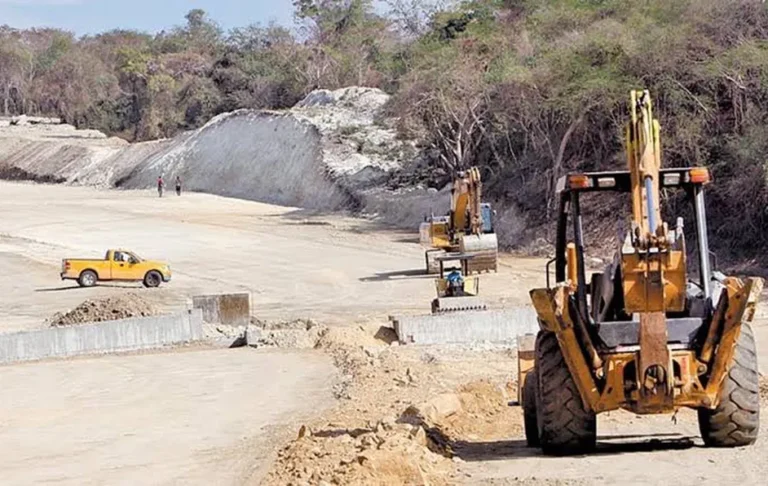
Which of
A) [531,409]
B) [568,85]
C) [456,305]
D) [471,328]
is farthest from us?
[568,85]

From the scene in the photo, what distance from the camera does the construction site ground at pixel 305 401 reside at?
1102cm

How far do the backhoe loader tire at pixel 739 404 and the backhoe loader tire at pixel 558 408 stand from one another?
0.98m

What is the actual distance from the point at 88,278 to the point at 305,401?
64.3ft

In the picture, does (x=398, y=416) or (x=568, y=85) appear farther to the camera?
(x=568, y=85)

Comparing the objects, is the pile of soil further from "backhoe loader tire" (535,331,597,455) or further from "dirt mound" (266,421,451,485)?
"backhoe loader tire" (535,331,597,455)

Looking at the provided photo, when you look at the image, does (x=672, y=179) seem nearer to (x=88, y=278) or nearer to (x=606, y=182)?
(x=606, y=182)

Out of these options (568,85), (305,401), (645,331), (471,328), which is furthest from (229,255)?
(645,331)

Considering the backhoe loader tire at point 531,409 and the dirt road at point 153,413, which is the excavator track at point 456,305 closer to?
the dirt road at point 153,413

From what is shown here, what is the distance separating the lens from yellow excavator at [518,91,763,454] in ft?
33.9

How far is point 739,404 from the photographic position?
35.8ft

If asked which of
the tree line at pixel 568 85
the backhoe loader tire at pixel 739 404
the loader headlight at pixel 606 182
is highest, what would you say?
the tree line at pixel 568 85

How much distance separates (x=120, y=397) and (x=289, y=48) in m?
71.2

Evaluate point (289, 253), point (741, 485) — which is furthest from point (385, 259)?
point (741, 485)

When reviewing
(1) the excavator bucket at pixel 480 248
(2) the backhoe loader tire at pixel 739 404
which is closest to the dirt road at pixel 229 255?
(1) the excavator bucket at pixel 480 248
